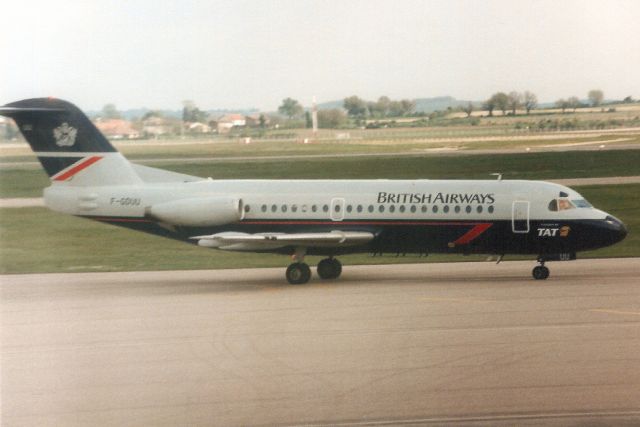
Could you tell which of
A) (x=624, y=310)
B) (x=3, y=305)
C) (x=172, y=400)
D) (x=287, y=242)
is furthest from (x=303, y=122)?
(x=172, y=400)

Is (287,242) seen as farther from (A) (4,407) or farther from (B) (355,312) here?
(A) (4,407)

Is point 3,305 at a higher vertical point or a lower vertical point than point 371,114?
lower

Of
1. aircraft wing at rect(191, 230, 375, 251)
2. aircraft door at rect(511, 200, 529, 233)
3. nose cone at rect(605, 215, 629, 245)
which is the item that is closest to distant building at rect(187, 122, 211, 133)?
aircraft wing at rect(191, 230, 375, 251)

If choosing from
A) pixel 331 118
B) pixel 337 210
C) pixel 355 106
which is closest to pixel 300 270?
pixel 337 210

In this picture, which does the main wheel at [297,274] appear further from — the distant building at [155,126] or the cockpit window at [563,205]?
the distant building at [155,126]

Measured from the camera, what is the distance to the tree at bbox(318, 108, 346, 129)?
31344 millimetres

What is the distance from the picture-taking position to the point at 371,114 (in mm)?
31031

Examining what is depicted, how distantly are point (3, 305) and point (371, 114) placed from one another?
13082 mm

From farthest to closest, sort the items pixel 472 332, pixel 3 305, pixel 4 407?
pixel 3 305, pixel 472 332, pixel 4 407

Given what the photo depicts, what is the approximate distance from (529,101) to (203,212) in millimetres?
10365

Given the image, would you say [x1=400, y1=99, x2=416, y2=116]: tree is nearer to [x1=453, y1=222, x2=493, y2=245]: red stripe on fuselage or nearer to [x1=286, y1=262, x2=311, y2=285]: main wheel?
[x1=453, y1=222, x2=493, y2=245]: red stripe on fuselage

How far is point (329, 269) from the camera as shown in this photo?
26703 millimetres

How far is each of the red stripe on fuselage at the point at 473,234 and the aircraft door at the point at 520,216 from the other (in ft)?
2.02

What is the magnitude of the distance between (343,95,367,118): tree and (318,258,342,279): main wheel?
5.27 m
